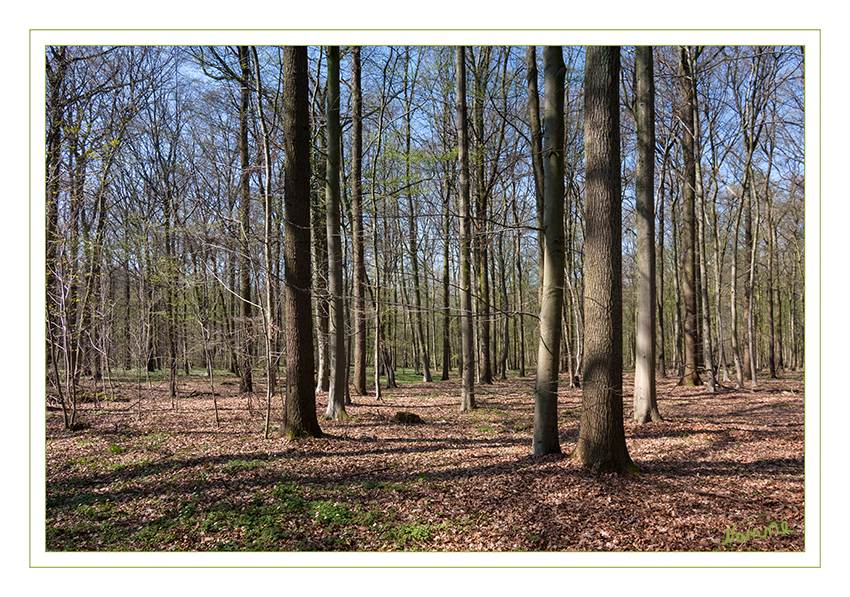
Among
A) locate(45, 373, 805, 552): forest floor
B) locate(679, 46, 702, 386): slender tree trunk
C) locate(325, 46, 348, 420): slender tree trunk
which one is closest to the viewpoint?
locate(45, 373, 805, 552): forest floor

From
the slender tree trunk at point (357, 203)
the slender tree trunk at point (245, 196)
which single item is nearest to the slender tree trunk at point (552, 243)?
the slender tree trunk at point (357, 203)

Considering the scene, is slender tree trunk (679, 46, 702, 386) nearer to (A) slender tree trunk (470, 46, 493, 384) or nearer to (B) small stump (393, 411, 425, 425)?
(A) slender tree trunk (470, 46, 493, 384)

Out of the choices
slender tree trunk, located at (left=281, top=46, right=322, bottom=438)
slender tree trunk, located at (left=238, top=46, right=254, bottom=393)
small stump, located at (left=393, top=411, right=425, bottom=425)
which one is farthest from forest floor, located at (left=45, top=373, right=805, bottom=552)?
slender tree trunk, located at (left=238, top=46, right=254, bottom=393)

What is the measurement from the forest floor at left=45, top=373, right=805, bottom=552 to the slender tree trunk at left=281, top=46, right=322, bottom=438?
19.4 inches

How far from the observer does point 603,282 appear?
16.3 feet

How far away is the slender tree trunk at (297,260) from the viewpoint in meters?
6.98

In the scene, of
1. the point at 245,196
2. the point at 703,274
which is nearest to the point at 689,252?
the point at 703,274
